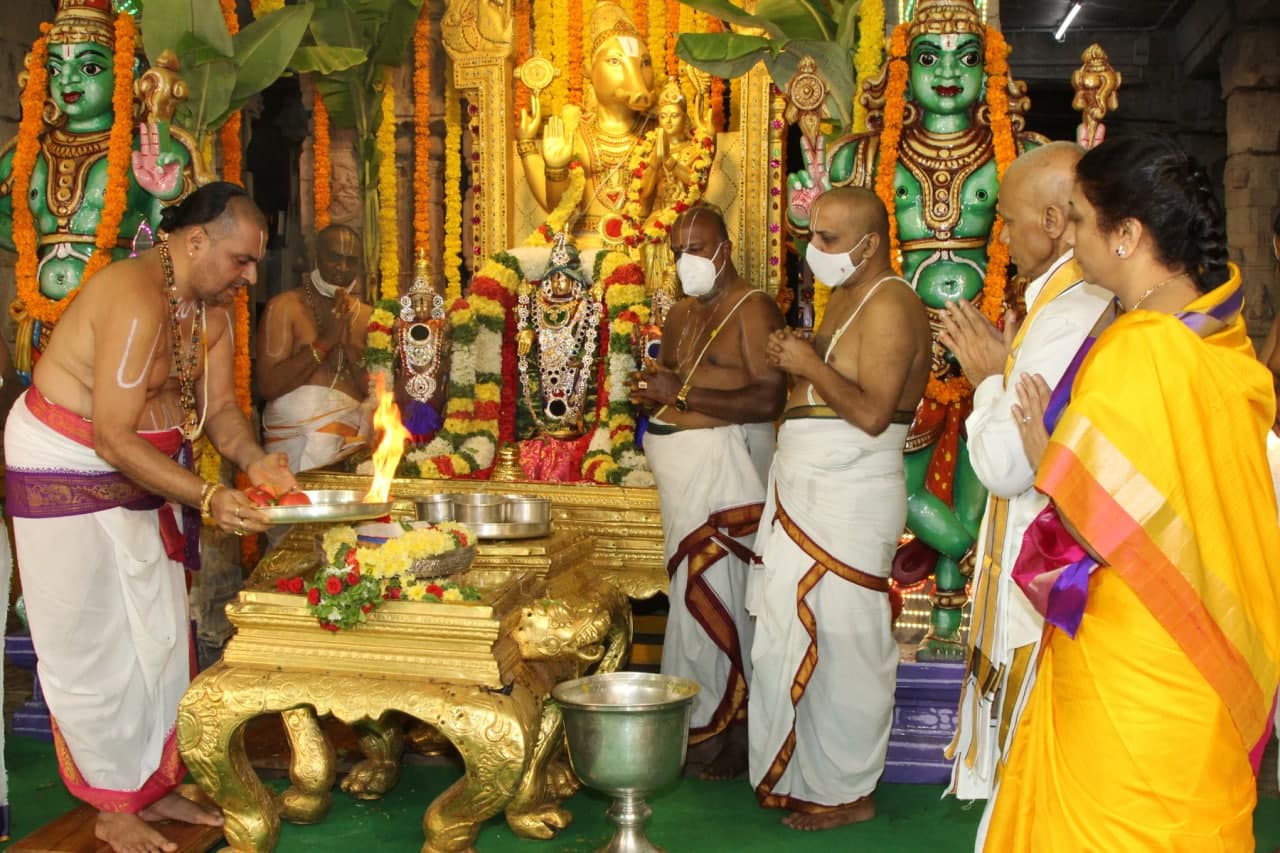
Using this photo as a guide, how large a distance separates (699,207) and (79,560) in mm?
2642

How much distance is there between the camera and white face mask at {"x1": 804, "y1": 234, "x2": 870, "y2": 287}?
4.52m

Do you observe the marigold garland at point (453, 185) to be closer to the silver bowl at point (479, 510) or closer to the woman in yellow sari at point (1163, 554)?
the silver bowl at point (479, 510)

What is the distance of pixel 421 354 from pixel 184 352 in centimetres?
242

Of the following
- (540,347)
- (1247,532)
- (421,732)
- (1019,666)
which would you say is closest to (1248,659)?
(1247,532)

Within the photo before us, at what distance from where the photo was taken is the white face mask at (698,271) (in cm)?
528

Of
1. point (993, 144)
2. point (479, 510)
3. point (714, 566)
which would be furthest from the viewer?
point (993, 144)

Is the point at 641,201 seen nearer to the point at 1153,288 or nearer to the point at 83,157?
the point at 83,157

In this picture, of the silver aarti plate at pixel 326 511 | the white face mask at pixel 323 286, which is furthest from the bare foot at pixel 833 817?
the white face mask at pixel 323 286

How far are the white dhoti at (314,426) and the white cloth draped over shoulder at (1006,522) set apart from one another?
13.3 feet

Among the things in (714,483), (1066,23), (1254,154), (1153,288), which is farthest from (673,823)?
(1066,23)

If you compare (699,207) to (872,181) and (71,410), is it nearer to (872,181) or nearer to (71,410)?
(872,181)

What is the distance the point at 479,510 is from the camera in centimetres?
464

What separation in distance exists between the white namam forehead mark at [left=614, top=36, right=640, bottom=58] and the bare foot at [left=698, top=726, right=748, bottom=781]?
398cm

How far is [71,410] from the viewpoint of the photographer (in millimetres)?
4090
